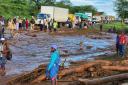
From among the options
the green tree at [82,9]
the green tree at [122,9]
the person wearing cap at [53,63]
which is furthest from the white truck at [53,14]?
the green tree at [82,9]

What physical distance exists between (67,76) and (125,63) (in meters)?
3.07

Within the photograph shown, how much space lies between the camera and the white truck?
2481 inches

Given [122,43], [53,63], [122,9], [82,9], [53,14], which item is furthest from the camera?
[82,9]

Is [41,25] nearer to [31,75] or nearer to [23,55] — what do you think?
[23,55]

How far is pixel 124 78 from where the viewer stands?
48.3 feet

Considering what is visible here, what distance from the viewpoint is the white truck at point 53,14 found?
63028mm

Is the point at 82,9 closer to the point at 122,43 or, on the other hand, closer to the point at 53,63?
the point at 122,43

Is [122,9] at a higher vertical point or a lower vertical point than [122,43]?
lower

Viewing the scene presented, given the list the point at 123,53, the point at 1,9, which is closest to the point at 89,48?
the point at 123,53

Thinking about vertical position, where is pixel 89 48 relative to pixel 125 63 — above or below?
below

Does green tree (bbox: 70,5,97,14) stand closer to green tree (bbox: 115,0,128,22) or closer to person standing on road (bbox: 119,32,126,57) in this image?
green tree (bbox: 115,0,128,22)

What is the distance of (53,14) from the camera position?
67.6 meters

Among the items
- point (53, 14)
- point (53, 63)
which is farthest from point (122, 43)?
point (53, 14)

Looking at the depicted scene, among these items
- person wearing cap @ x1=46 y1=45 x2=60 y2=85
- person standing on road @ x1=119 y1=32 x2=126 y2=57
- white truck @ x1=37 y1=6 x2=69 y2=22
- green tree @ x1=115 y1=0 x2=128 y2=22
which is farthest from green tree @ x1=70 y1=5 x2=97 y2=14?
person wearing cap @ x1=46 y1=45 x2=60 y2=85
